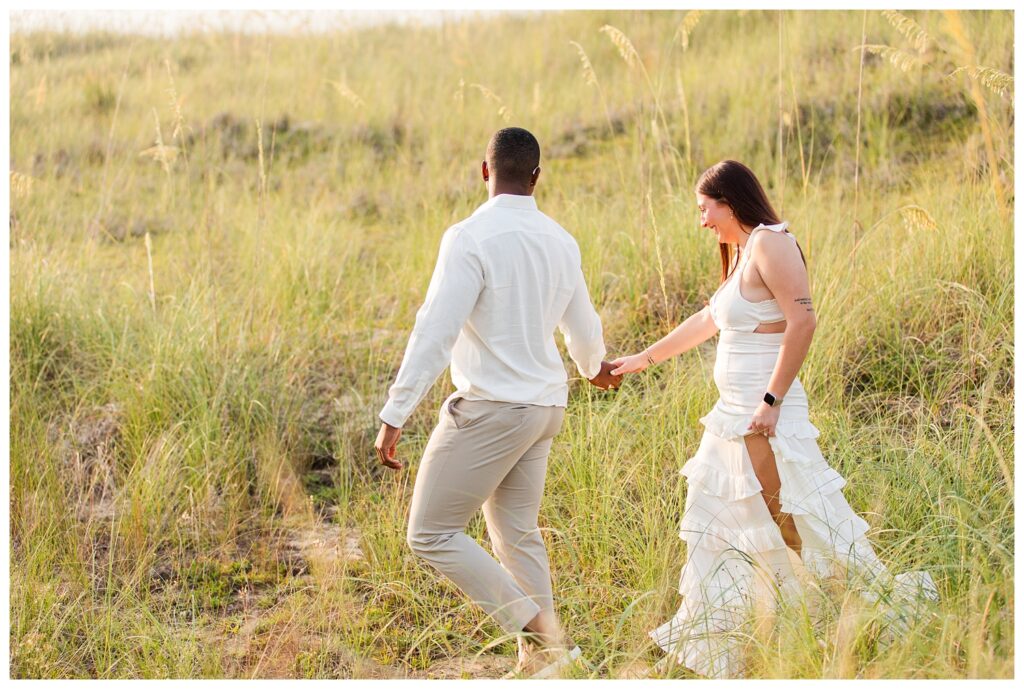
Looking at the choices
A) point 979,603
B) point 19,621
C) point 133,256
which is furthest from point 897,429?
point 133,256

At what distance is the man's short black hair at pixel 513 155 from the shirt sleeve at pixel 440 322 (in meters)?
0.27

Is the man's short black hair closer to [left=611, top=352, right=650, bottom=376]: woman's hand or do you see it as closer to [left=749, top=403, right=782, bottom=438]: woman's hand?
[left=611, top=352, right=650, bottom=376]: woman's hand

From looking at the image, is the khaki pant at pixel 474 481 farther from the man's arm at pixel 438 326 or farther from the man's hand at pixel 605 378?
the man's hand at pixel 605 378

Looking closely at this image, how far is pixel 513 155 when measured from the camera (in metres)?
3.29

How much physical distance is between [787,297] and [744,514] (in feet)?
2.51

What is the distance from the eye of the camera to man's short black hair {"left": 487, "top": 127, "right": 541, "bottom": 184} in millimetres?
3293

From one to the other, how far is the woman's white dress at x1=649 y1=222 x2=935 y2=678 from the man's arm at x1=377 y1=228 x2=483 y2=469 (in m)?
0.92

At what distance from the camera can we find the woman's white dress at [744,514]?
3410mm

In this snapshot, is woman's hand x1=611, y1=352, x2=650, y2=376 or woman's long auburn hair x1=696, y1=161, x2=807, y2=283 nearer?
woman's long auburn hair x1=696, y1=161, x2=807, y2=283

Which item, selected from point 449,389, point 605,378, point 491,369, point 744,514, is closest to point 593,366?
point 605,378

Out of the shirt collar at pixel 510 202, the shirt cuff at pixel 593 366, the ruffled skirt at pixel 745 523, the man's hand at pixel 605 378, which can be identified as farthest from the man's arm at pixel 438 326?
the ruffled skirt at pixel 745 523

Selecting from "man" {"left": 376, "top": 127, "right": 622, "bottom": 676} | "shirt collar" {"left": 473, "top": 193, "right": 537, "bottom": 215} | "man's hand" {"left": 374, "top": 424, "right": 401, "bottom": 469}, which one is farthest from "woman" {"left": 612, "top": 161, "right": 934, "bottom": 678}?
"man's hand" {"left": 374, "top": 424, "right": 401, "bottom": 469}

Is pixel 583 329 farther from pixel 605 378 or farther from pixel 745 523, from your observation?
pixel 745 523

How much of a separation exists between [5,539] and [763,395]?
3208 millimetres
